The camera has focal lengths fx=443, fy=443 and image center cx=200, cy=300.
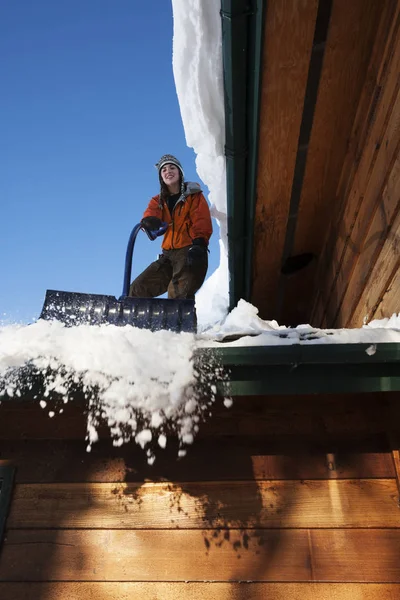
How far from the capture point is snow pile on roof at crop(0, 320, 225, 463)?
187cm

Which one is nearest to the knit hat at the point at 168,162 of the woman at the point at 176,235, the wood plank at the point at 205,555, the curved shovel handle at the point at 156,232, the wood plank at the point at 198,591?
the woman at the point at 176,235

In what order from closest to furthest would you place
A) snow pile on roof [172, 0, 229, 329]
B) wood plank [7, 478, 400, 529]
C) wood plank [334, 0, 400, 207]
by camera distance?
wood plank [7, 478, 400, 529] < wood plank [334, 0, 400, 207] < snow pile on roof [172, 0, 229, 329]

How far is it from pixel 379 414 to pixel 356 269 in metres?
1.30

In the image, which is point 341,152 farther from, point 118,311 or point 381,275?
point 118,311

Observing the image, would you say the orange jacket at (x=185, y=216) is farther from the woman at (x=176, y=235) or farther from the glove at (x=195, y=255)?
the glove at (x=195, y=255)

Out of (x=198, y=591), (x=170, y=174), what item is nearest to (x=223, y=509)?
(x=198, y=591)

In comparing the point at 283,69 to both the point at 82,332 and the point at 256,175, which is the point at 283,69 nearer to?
the point at 256,175

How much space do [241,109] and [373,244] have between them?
122cm

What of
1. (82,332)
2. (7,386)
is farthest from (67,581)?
(82,332)

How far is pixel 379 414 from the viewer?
2.28 m

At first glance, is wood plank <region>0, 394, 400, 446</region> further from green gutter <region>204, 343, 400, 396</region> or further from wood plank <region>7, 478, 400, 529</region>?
green gutter <region>204, 343, 400, 396</region>

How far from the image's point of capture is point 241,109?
2830 mm

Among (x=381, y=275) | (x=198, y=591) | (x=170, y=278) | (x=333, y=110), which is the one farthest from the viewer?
(x=170, y=278)

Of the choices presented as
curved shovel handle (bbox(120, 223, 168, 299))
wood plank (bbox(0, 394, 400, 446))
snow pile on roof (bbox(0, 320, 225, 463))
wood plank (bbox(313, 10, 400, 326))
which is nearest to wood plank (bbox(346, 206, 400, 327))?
wood plank (bbox(313, 10, 400, 326))
